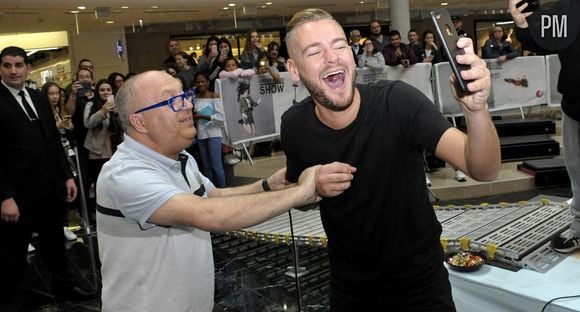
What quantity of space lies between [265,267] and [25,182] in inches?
81.5

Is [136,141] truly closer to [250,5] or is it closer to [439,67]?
[439,67]

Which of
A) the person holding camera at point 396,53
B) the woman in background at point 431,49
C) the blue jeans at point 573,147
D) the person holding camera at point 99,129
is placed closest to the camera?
the blue jeans at point 573,147

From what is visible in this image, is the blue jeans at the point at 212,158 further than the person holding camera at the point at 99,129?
Yes

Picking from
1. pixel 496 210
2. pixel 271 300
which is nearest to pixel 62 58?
pixel 271 300

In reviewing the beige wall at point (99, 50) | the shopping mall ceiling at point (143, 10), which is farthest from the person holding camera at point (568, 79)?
the shopping mall ceiling at point (143, 10)

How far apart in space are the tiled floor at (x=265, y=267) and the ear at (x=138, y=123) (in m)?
2.17

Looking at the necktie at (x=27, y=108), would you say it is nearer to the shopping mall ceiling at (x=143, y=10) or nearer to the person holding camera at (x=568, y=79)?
the person holding camera at (x=568, y=79)

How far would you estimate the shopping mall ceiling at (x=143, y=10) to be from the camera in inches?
402

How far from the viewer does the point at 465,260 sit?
2.73m

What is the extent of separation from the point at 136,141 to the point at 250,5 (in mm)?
11301

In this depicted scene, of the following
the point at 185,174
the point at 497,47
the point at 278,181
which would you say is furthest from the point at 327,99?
the point at 497,47

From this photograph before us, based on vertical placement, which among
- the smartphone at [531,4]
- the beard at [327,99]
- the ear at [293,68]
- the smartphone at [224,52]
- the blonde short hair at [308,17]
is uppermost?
the smartphone at [224,52]

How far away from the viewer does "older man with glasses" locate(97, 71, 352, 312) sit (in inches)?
63.7

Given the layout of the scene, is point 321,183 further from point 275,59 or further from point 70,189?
point 275,59
